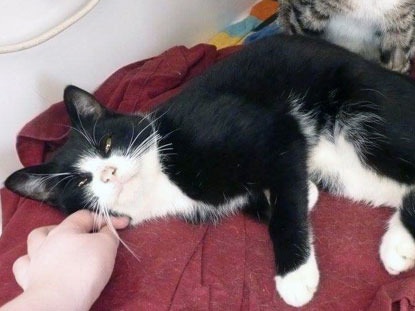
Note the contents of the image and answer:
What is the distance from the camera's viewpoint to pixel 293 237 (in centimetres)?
117

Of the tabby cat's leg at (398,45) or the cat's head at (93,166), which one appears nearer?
the cat's head at (93,166)

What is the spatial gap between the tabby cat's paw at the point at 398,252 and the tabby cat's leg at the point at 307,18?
→ 29.8 inches

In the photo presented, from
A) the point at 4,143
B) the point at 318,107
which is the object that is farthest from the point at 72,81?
the point at 318,107

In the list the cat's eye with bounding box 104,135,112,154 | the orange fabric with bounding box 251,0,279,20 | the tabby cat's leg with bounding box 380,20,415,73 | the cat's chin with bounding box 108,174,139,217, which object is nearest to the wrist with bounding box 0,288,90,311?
the cat's chin with bounding box 108,174,139,217

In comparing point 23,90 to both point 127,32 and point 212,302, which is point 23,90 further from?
point 212,302

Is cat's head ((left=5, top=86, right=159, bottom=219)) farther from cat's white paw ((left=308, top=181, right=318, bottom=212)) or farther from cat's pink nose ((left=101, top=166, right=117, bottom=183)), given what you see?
cat's white paw ((left=308, top=181, right=318, bottom=212))

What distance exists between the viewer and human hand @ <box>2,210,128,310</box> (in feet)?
3.04

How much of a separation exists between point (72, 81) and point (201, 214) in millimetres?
706

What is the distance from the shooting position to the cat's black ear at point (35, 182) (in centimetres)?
120

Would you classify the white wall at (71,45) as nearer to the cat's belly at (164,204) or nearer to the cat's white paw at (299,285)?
the cat's belly at (164,204)

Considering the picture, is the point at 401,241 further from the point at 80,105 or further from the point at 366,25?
the point at 80,105

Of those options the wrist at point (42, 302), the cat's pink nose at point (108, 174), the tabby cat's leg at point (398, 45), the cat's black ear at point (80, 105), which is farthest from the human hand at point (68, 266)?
the tabby cat's leg at point (398, 45)

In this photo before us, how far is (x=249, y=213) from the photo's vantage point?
52.2 inches

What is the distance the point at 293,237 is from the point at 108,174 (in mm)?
480
